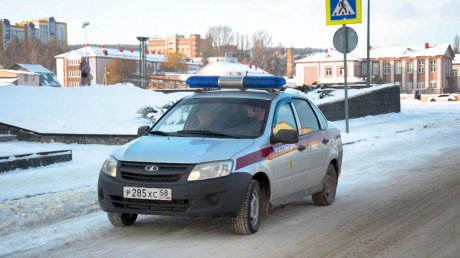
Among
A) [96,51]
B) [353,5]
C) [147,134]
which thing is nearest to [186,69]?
[96,51]

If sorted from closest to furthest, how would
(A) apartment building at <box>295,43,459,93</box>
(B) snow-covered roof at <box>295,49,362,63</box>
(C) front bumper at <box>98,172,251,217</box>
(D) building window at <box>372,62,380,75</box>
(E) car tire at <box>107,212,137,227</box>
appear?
(C) front bumper at <box>98,172,251,217</box> < (E) car tire at <box>107,212,137,227</box> < (A) apartment building at <box>295,43,459,93</box> < (B) snow-covered roof at <box>295,49,362,63</box> < (D) building window at <box>372,62,380,75</box>

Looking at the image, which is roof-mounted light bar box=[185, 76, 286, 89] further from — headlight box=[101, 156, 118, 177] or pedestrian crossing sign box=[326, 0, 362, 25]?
pedestrian crossing sign box=[326, 0, 362, 25]

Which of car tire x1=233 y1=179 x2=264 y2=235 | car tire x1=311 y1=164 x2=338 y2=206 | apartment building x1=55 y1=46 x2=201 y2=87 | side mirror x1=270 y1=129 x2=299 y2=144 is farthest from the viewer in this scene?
apartment building x1=55 y1=46 x2=201 y2=87

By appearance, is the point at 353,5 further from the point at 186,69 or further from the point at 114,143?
the point at 186,69

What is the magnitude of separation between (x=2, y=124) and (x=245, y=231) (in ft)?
36.4

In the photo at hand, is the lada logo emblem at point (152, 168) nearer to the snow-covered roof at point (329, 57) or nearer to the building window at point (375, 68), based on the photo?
the snow-covered roof at point (329, 57)

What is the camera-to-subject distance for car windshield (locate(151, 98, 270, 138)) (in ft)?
24.3

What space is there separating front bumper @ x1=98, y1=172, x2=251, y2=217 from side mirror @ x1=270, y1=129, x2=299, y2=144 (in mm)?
794

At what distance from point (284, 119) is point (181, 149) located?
1.67 m

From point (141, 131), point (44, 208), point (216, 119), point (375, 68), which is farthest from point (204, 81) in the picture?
point (375, 68)

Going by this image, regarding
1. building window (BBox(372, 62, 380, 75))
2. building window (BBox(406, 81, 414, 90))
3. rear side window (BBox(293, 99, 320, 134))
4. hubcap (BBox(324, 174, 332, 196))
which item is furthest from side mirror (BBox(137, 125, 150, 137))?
building window (BBox(372, 62, 380, 75))

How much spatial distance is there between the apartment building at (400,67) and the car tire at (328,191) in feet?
302

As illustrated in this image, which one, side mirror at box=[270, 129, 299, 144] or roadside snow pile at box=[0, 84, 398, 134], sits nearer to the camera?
side mirror at box=[270, 129, 299, 144]

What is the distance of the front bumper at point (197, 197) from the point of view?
21.1 ft
